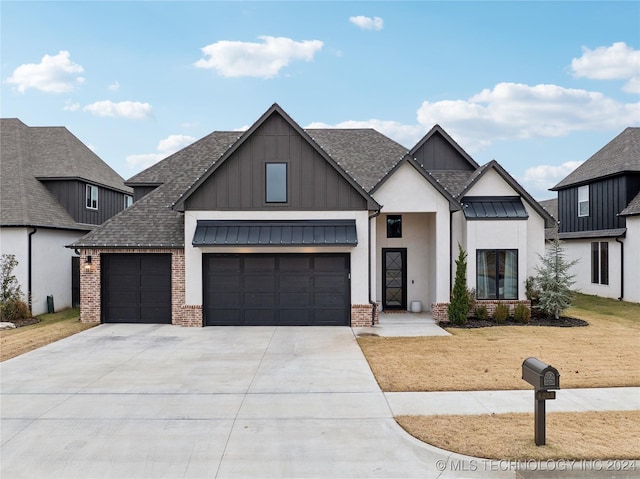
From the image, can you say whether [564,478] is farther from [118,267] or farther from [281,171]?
[118,267]

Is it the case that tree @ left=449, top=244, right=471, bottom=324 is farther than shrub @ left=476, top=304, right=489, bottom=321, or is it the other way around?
shrub @ left=476, top=304, right=489, bottom=321

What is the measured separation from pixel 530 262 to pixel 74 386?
16249 mm

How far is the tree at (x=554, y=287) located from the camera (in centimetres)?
1536

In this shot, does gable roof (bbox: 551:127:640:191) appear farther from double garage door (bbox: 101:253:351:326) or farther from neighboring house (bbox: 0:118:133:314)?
neighboring house (bbox: 0:118:133:314)

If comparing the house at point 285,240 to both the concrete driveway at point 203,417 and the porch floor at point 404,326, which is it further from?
the concrete driveway at point 203,417

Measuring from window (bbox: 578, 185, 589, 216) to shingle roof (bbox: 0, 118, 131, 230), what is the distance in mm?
27268

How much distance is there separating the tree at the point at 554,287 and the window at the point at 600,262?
8.56m

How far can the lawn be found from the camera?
5.64 meters

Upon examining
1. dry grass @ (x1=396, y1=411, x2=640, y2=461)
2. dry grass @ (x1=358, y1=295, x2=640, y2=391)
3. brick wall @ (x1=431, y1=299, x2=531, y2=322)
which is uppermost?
brick wall @ (x1=431, y1=299, x2=531, y2=322)

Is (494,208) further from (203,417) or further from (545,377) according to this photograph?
(203,417)

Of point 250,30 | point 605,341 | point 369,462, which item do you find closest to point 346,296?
point 605,341

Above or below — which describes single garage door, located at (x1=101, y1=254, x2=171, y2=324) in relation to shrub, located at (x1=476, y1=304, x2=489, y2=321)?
above

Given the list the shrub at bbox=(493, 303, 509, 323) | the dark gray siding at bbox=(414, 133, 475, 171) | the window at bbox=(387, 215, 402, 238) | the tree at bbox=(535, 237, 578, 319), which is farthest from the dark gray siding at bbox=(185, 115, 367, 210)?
the tree at bbox=(535, 237, 578, 319)

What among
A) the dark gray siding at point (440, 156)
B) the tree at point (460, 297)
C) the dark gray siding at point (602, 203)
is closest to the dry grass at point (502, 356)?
the tree at point (460, 297)
